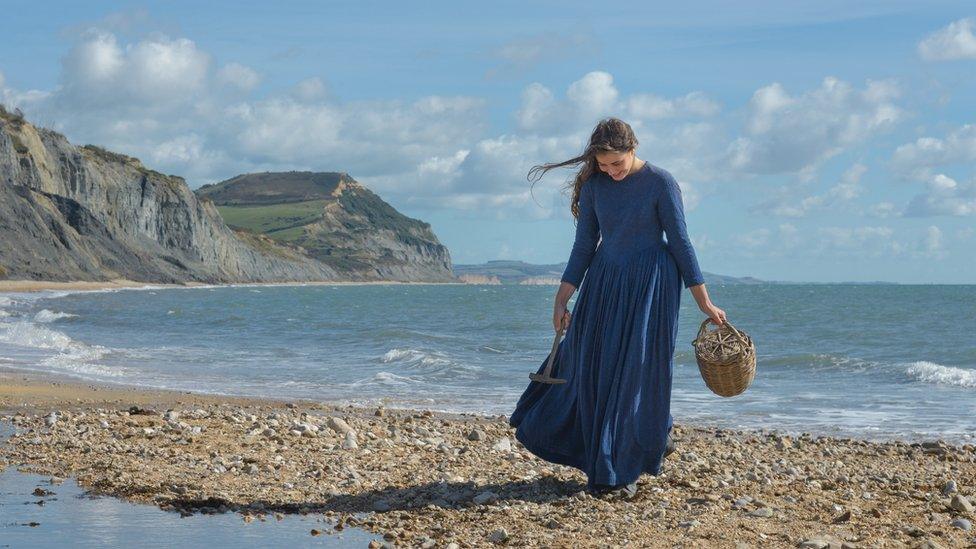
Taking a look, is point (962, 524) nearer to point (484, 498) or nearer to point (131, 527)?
point (484, 498)

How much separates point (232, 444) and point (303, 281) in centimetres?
14852

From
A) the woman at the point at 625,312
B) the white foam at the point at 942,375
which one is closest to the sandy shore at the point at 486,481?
the woman at the point at 625,312

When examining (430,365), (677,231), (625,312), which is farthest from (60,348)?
(677,231)

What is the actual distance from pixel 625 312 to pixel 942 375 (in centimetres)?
1473

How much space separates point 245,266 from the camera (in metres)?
133

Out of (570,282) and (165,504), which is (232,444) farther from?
(570,282)

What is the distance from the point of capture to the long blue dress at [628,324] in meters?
5.97

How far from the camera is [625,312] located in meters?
6.02

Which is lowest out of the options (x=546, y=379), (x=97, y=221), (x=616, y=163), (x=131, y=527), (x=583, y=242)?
(x=131, y=527)

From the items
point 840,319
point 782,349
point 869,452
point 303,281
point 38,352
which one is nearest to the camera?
Answer: point 869,452

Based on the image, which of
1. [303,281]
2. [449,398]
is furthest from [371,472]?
[303,281]

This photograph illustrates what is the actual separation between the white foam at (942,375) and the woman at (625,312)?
13495 millimetres

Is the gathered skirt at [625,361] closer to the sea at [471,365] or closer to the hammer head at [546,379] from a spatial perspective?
the hammer head at [546,379]

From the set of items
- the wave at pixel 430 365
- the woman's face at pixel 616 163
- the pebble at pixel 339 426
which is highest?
the woman's face at pixel 616 163
